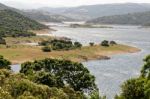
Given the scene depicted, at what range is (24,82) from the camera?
64.8 metres

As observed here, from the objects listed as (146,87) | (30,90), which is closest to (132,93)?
(146,87)

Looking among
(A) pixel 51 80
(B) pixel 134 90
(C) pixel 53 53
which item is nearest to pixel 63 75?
(A) pixel 51 80

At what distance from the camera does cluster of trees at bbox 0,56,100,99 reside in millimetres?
63375

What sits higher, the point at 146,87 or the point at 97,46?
the point at 146,87

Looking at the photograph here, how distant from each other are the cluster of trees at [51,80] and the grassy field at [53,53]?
5812 centimetres

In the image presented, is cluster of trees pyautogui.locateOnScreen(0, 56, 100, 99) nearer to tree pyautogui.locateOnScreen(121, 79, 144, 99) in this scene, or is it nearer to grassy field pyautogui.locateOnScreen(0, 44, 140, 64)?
tree pyautogui.locateOnScreen(121, 79, 144, 99)

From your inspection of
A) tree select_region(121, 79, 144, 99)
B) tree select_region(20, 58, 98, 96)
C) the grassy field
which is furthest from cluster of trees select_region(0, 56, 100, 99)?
the grassy field

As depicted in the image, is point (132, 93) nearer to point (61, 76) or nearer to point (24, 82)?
point (24, 82)

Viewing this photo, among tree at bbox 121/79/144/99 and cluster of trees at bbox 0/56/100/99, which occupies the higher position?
tree at bbox 121/79/144/99

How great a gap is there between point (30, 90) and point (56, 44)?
4848 inches

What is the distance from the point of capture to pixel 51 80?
259ft

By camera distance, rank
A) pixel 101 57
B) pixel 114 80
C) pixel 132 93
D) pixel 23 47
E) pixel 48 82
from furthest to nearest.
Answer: pixel 23 47
pixel 101 57
pixel 114 80
pixel 48 82
pixel 132 93

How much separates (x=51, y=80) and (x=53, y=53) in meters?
91.0

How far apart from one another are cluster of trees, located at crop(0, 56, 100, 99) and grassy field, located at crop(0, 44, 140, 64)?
5812 cm
